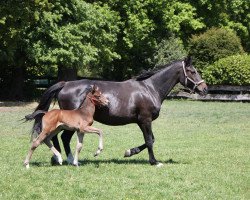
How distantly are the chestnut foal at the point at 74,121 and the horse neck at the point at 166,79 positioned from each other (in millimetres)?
1539

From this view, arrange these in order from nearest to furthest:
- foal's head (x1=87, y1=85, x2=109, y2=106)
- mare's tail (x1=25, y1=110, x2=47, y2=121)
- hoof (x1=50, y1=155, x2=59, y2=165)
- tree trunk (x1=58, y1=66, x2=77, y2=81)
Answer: mare's tail (x1=25, y1=110, x2=47, y2=121) → foal's head (x1=87, y1=85, x2=109, y2=106) → hoof (x1=50, y1=155, x2=59, y2=165) → tree trunk (x1=58, y1=66, x2=77, y2=81)

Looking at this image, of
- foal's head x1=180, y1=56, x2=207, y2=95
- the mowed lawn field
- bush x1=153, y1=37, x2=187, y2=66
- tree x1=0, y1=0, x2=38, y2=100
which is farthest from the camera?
bush x1=153, y1=37, x2=187, y2=66

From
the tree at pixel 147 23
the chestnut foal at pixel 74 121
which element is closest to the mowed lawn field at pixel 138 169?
the chestnut foal at pixel 74 121

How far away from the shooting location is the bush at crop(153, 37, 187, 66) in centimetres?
3512

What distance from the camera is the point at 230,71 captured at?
1308 inches

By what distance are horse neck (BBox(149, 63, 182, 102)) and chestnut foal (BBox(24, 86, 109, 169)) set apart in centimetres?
154

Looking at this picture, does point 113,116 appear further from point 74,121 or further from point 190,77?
point 190,77

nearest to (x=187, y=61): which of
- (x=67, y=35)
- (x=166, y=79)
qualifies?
(x=166, y=79)

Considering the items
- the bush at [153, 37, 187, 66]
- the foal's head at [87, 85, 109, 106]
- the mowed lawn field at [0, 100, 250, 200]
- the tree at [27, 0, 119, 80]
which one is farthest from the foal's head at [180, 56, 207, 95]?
the bush at [153, 37, 187, 66]

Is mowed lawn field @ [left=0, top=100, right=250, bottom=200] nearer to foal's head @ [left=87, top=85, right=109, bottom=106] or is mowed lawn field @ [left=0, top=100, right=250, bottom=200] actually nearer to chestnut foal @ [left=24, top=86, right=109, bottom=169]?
chestnut foal @ [left=24, top=86, right=109, bottom=169]

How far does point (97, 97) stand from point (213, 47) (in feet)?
84.5

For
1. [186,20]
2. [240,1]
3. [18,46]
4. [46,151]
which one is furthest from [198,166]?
[240,1]

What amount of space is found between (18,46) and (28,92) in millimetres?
5794

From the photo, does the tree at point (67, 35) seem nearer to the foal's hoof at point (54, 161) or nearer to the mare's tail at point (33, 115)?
the mare's tail at point (33, 115)
